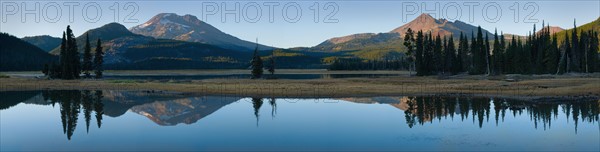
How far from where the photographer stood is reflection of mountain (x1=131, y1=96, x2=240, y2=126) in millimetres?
34162

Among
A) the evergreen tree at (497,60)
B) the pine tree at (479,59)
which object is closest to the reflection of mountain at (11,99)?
the pine tree at (479,59)

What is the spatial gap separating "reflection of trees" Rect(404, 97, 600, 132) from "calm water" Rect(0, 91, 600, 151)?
0.07 m

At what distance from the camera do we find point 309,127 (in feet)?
95.7

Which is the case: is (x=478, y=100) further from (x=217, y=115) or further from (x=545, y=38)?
(x=545, y=38)

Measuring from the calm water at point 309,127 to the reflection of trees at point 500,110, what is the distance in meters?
0.07

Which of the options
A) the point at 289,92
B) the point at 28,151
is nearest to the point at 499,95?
the point at 289,92

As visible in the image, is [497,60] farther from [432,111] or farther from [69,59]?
[69,59]

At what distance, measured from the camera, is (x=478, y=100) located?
47312 millimetres

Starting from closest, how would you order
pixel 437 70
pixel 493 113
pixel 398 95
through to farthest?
pixel 493 113, pixel 398 95, pixel 437 70

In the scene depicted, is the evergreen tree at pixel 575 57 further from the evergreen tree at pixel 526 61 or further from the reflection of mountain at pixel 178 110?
the reflection of mountain at pixel 178 110

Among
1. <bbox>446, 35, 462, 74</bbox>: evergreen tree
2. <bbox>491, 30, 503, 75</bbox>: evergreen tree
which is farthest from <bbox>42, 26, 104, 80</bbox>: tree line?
<bbox>491, 30, 503, 75</bbox>: evergreen tree

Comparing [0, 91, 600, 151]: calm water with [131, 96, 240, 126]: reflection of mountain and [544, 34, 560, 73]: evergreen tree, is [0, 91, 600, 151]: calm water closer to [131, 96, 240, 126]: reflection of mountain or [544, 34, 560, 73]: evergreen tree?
[131, 96, 240, 126]: reflection of mountain

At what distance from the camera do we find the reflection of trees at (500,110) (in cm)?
3203

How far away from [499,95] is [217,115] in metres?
33.3
